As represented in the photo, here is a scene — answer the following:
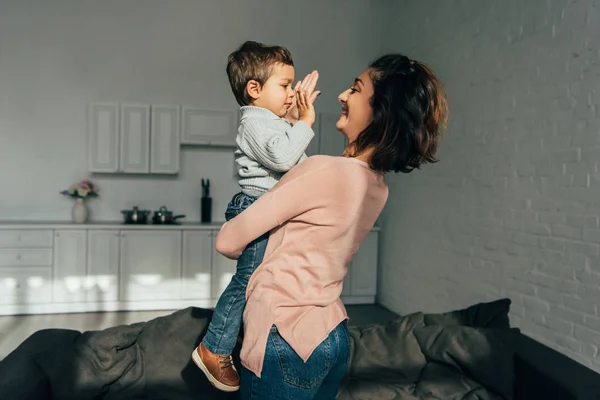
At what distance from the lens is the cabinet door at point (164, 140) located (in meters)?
5.64

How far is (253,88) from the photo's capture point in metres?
1.55

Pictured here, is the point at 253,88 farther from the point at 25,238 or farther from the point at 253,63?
the point at 25,238

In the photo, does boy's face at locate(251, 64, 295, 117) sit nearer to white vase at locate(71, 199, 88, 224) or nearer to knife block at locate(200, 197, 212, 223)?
knife block at locate(200, 197, 212, 223)

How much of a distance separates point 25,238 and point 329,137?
11.2 ft

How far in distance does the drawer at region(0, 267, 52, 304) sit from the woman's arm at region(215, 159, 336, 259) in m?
4.76

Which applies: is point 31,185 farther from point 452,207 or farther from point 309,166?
point 309,166

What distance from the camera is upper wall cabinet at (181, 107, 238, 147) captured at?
5738 mm

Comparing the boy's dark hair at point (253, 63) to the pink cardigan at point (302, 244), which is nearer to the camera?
the pink cardigan at point (302, 244)

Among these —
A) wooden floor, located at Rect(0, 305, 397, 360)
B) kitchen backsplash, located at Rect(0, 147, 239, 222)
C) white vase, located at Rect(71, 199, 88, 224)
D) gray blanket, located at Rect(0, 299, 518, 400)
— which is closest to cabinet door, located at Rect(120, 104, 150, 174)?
kitchen backsplash, located at Rect(0, 147, 239, 222)

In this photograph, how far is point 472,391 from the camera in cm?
248

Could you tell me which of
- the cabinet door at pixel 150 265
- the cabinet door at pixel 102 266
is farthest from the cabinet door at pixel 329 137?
the cabinet door at pixel 102 266

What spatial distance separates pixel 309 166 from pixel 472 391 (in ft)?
6.23

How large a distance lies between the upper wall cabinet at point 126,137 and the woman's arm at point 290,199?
15.8 ft

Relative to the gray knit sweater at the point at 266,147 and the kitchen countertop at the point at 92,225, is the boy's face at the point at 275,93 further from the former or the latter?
the kitchen countertop at the point at 92,225
